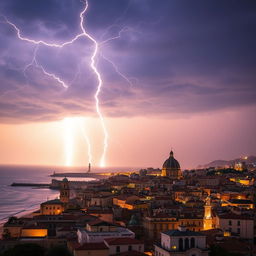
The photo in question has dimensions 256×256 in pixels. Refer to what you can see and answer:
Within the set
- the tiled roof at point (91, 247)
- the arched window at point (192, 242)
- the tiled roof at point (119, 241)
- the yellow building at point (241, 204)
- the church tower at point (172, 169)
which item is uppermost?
the church tower at point (172, 169)

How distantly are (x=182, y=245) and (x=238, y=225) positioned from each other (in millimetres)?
15378

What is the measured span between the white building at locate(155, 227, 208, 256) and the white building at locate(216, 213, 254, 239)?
548 inches

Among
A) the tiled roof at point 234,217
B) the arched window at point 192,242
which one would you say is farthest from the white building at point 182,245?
the tiled roof at point 234,217

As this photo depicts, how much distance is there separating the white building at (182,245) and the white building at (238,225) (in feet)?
45.6

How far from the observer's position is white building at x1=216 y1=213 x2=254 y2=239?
141 ft

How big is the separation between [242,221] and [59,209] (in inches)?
937

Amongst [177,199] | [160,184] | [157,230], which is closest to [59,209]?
[157,230]

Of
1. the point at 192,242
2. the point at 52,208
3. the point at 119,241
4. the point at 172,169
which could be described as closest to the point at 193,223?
the point at 119,241

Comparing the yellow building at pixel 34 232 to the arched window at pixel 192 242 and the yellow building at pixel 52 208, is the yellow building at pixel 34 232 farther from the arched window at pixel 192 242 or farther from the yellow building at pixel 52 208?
the yellow building at pixel 52 208

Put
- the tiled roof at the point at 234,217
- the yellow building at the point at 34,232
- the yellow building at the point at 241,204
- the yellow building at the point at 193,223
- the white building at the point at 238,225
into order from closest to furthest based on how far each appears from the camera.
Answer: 1. the yellow building at the point at 34,232
2. the white building at the point at 238,225
3. the tiled roof at the point at 234,217
4. the yellow building at the point at 193,223
5. the yellow building at the point at 241,204

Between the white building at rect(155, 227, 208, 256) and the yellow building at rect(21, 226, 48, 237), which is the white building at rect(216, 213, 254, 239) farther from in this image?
the yellow building at rect(21, 226, 48, 237)

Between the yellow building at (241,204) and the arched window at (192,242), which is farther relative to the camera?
the yellow building at (241,204)

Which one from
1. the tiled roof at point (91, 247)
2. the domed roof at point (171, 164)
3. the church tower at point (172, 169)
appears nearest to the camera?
the tiled roof at point (91, 247)

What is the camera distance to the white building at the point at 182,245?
2850 cm
